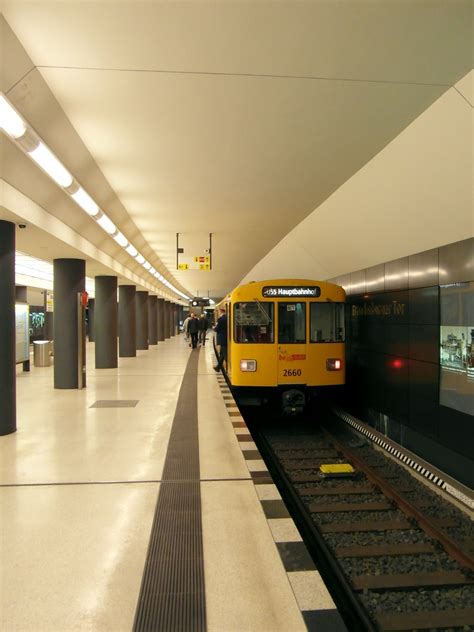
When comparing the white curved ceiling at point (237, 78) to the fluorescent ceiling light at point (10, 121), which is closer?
the white curved ceiling at point (237, 78)

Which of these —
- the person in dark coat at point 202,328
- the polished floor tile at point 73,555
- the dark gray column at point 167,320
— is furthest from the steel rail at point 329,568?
the dark gray column at point 167,320

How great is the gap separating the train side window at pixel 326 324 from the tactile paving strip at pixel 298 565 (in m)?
3.64

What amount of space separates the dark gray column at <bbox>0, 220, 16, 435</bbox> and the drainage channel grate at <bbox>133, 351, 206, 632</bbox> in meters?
2.51

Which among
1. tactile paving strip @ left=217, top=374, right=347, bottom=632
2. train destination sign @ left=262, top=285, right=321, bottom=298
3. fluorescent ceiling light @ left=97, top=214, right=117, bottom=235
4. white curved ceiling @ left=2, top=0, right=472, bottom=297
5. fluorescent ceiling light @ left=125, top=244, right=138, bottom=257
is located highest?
white curved ceiling @ left=2, top=0, right=472, bottom=297

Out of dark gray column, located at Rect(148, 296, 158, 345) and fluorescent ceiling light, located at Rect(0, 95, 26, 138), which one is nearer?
fluorescent ceiling light, located at Rect(0, 95, 26, 138)

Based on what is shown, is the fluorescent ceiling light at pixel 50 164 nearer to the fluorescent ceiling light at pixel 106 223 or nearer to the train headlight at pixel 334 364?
the fluorescent ceiling light at pixel 106 223

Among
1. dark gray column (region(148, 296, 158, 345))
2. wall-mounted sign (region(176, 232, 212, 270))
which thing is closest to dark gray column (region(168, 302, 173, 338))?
dark gray column (region(148, 296, 158, 345))

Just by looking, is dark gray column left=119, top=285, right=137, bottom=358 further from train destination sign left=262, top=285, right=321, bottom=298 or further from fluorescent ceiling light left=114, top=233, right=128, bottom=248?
train destination sign left=262, top=285, right=321, bottom=298

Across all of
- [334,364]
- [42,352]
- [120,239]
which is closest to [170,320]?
[42,352]

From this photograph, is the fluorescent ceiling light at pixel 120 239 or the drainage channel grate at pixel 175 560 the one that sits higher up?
the fluorescent ceiling light at pixel 120 239

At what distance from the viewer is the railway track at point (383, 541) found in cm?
337

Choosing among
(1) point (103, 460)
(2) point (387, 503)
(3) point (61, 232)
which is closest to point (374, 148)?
(2) point (387, 503)

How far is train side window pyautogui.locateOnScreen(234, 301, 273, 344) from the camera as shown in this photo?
25.8 feet

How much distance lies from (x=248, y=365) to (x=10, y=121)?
16.9 ft
